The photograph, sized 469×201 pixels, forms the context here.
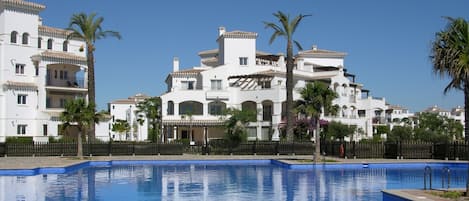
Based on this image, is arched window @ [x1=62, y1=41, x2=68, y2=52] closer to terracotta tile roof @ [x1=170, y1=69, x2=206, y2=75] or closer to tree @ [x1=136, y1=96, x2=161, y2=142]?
terracotta tile roof @ [x1=170, y1=69, x2=206, y2=75]

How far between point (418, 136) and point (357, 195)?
46.5 m

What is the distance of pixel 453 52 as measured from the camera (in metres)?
18.0

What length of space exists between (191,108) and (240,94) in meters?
5.49

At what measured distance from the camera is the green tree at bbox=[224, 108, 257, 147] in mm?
53891

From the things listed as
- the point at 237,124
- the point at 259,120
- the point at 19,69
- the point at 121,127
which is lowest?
the point at 121,127

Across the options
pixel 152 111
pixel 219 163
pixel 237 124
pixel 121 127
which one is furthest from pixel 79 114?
pixel 121 127

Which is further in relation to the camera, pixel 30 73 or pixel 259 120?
pixel 259 120

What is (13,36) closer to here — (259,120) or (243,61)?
(259,120)

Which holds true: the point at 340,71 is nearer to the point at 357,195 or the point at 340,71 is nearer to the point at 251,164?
the point at 251,164

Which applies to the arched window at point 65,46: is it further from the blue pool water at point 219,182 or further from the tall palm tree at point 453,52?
the tall palm tree at point 453,52

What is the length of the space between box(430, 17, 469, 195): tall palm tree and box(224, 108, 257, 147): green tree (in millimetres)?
32514

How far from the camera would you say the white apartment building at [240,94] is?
195ft

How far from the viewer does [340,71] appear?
64875mm

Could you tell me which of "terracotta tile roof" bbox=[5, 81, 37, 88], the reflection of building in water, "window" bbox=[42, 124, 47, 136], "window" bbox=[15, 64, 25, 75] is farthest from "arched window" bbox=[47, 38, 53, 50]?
the reflection of building in water
